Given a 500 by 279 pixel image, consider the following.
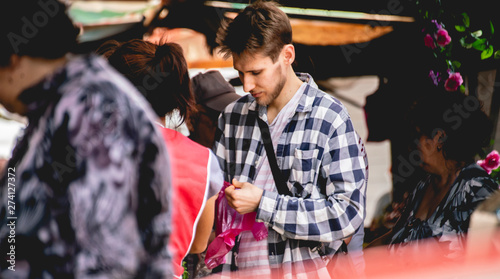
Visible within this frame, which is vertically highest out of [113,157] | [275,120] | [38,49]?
[38,49]

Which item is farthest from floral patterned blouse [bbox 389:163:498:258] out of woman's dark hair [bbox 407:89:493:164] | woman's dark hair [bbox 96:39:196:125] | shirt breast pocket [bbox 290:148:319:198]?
woman's dark hair [bbox 96:39:196:125]

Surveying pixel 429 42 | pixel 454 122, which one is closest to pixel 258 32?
pixel 454 122

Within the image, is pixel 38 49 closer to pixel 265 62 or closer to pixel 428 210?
pixel 265 62

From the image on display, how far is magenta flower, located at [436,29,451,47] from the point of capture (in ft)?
10.7

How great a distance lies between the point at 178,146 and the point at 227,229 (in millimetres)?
641

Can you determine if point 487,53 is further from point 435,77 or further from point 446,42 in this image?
point 435,77

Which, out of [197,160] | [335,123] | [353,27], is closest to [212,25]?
[353,27]

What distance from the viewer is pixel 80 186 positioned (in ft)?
3.09

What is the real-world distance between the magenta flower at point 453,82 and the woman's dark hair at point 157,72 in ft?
6.57

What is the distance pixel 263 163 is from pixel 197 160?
60 cm

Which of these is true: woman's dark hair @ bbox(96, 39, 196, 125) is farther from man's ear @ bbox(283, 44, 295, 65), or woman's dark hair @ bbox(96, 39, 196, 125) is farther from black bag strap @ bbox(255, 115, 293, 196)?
man's ear @ bbox(283, 44, 295, 65)

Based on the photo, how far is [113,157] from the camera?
37.8 inches
